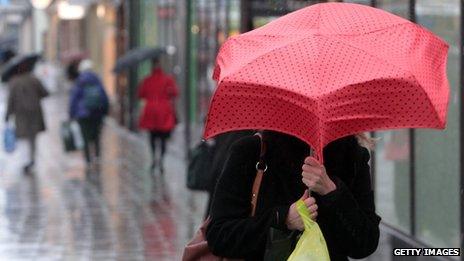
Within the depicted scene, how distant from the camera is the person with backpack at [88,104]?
18.5 meters

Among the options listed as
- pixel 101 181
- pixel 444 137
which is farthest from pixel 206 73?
pixel 444 137

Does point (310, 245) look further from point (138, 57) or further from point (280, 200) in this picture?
point (138, 57)

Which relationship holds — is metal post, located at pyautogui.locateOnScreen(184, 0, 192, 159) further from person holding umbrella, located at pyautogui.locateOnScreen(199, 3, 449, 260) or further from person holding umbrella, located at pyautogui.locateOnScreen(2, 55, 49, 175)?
person holding umbrella, located at pyautogui.locateOnScreen(199, 3, 449, 260)

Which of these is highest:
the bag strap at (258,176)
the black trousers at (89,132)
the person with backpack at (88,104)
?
the bag strap at (258,176)

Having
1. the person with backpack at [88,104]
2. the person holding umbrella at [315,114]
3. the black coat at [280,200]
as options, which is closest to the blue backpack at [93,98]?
the person with backpack at [88,104]

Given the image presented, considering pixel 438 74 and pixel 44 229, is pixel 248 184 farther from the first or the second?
pixel 44 229

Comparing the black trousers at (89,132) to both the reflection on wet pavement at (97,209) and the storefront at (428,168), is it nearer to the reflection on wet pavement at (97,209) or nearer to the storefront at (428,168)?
the reflection on wet pavement at (97,209)

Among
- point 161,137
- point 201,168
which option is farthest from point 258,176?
point 161,137

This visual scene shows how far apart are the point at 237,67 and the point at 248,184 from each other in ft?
1.34

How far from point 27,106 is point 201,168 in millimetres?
10271

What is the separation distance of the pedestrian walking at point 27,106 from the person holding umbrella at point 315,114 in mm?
14270

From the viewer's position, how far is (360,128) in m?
4.03

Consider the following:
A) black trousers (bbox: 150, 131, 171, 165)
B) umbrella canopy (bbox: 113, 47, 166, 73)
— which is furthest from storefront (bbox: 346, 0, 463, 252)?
umbrella canopy (bbox: 113, 47, 166, 73)

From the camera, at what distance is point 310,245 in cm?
391
